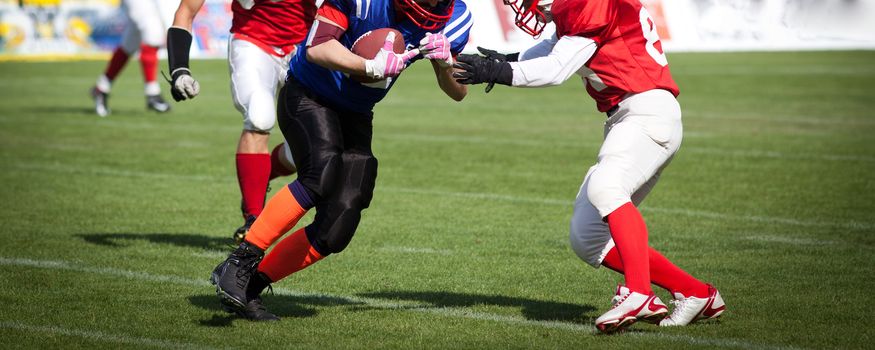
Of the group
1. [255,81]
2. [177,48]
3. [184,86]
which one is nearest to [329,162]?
[184,86]

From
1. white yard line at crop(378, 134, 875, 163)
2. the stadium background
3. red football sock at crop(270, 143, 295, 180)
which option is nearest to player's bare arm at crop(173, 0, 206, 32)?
red football sock at crop(270, 143, 295, 180)

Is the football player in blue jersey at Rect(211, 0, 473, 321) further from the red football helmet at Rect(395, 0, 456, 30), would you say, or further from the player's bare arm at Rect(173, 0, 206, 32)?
the player's bare arm at Rect(173, 0, 206, 32)

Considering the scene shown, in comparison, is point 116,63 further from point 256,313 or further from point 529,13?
point 529,13

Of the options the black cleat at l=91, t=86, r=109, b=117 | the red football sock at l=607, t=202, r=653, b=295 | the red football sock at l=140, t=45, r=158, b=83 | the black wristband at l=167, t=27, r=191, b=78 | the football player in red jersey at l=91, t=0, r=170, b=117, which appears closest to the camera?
the red football sock at l=607, t=202, r=653, b=295

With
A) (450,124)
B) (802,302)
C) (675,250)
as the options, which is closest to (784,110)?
(450,124)

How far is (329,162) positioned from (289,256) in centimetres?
42

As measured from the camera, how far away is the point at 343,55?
444 centimetres

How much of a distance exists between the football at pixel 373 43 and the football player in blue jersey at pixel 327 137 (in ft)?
0.18

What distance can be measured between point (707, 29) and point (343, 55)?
19071mm

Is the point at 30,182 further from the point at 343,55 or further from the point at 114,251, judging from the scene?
the point at 343,55

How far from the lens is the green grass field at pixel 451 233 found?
4641 millimetres

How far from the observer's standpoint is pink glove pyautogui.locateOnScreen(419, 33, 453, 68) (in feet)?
14.4

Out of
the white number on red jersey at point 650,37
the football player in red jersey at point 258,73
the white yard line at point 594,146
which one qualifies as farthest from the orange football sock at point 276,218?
the white yard line at point 594,146

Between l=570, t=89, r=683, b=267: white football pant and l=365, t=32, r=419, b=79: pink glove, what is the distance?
0.87m
